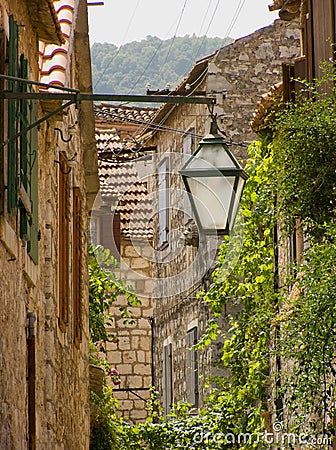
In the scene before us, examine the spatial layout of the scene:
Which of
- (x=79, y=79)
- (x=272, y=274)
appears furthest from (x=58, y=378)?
(x=272, y=274)

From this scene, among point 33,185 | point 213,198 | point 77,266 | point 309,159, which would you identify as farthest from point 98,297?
point 213,198

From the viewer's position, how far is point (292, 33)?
826 inches

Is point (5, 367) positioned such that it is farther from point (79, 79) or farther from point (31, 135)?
point (79, 79)

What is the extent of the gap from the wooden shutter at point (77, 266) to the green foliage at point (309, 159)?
2.83m

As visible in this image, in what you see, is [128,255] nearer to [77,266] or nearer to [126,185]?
[126,185]

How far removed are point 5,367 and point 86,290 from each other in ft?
28.3

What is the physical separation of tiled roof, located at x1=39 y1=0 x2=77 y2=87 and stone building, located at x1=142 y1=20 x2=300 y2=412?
27.7ft

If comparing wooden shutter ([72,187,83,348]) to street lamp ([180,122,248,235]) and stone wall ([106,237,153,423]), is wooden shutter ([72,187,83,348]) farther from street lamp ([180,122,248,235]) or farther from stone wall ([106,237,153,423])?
stone wall ([106,237,153,423])

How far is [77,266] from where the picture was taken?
504 inches

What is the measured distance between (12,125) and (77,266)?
6497mm

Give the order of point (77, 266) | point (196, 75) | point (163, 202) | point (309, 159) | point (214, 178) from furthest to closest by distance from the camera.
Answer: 1. point (163, 202)
2. point (196, 75)
3. point (77, 266)
4. point (309, 159)
5. point (214, 178)

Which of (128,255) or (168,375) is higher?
(128,255)

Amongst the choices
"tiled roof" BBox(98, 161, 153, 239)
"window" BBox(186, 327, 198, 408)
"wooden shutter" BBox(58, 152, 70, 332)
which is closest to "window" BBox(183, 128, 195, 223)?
"tiled roof" BBox(98, 161, 153, 239)

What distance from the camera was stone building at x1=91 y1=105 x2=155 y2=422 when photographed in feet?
77.7
